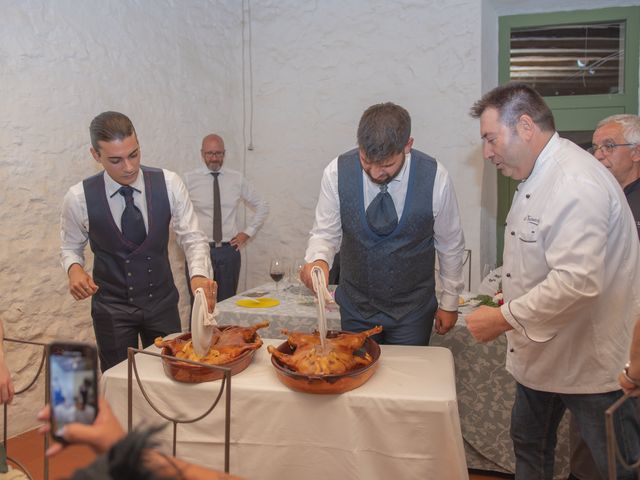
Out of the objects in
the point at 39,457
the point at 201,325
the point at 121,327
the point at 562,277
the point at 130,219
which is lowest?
the point at 39,457

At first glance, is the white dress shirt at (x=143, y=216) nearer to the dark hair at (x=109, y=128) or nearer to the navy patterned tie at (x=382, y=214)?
the dark hair at (x=109, y=128)

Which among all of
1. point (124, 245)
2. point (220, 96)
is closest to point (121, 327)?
point (124, 245)

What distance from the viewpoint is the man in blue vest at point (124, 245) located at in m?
2.42

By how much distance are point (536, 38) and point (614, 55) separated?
26.0 inches

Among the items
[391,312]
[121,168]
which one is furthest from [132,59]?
[391,312]

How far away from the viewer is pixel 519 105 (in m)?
1.75

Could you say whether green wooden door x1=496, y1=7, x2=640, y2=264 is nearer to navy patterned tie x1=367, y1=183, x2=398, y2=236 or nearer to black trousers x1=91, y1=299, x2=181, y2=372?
navy patterned tie x1=367, y1=183, x2=398, y2=236

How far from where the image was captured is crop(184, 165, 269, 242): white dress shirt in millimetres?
4805

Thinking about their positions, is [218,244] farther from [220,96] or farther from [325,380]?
[325,380]

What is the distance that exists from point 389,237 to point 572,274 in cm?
81

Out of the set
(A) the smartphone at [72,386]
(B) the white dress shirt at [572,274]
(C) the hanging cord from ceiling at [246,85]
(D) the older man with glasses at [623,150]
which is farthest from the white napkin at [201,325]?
(C) the hanging cord from ceiling at [246,85]

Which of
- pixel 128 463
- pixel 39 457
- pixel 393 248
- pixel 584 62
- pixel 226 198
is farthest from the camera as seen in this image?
pixel 226 198

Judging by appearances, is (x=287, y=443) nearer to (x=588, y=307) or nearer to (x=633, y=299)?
(x=588, y=307)

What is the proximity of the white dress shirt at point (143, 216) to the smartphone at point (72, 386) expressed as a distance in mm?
1424
